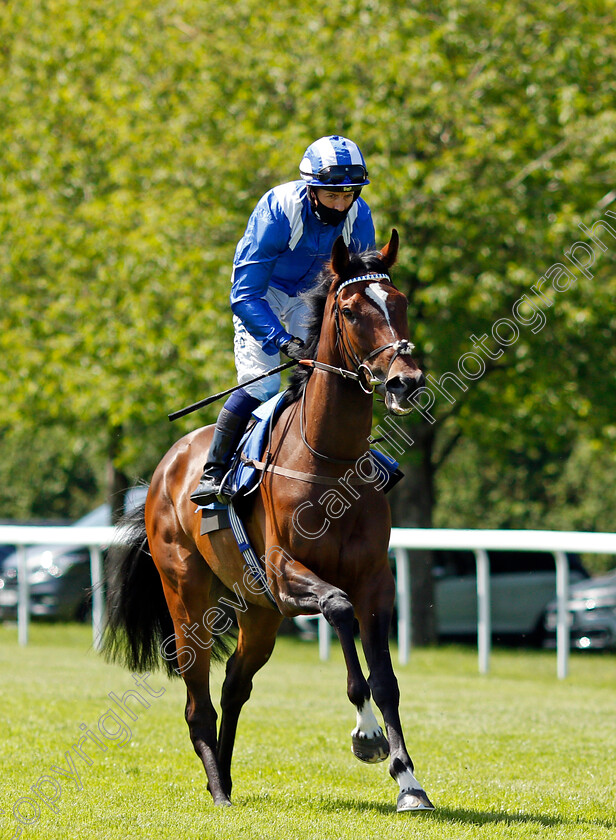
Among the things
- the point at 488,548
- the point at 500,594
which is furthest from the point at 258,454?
the point at 500,594

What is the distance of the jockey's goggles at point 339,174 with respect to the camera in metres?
4.95

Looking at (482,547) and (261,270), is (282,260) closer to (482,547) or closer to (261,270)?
(261,270)

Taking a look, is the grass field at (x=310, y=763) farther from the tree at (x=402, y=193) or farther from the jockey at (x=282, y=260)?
the tree at (x=402, y=193)

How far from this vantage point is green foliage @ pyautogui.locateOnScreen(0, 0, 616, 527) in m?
13.4

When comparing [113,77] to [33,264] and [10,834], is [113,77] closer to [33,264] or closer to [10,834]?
[33,264]

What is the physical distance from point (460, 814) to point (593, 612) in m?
10.2

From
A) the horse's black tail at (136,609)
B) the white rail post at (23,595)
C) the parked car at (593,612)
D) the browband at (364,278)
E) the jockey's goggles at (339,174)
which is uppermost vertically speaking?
the jockey's goggles at (339,174)

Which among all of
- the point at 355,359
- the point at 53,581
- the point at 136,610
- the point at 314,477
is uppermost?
the point at 355,359

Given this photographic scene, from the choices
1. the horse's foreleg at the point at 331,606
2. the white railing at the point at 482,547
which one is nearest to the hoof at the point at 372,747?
the horse's foreleg at the point at 331,606

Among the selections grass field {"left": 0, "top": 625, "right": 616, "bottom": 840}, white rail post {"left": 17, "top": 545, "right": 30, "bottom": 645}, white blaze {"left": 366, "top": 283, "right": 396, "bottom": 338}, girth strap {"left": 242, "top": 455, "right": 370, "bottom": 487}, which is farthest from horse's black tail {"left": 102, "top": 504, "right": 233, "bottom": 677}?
white rail post {"left": 17, "top": 545, "right": 30, "bottom": 645}

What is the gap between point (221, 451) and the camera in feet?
17.9

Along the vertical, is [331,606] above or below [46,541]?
above

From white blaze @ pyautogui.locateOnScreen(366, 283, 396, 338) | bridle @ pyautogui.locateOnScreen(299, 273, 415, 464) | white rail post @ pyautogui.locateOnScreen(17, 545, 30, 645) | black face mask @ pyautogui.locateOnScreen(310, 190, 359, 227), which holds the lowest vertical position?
white rail post @ pyautogui.locateOnScreen(17, 545, 30, 645)

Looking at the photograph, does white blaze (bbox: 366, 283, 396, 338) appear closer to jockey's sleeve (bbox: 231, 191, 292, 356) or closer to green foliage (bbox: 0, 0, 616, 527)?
jockey's sleeve (bbox: 231, 191, 292, 356)
